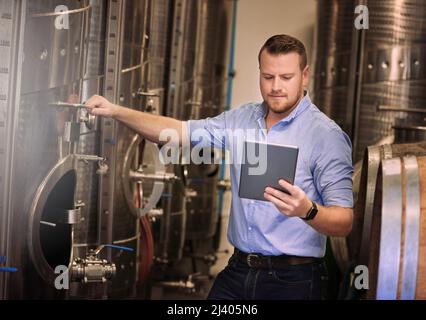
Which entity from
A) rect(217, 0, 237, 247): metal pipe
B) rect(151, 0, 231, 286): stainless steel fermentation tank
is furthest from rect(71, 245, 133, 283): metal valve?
rect(217, 0, 237, 247): metal pipe

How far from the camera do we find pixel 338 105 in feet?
15.0

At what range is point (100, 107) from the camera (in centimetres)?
303

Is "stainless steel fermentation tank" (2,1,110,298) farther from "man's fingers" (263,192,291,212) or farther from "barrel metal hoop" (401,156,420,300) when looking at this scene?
"barrel metal hoop" (401,156,420,300)

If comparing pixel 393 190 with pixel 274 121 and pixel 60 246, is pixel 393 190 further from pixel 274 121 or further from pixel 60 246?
pixel 60 246

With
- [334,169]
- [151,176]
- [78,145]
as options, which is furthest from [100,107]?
[151,176]

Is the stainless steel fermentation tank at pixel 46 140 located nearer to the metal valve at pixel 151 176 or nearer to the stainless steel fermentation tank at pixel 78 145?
the stainless steel fermentation tank at pixel 78 145

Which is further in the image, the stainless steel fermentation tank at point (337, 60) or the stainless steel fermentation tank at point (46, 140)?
the stainless steel fermentation tank at point (337, 60)

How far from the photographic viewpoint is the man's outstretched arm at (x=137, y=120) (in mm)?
3035

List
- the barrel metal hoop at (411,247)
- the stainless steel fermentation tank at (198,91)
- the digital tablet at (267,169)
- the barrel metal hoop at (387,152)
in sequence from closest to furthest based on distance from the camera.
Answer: the barrel metal hoop at (411,247) < the digital tablet at (267,169) < the barrel metal hoop at (387,152) < the stainless steel fermentation tank at (198,91)

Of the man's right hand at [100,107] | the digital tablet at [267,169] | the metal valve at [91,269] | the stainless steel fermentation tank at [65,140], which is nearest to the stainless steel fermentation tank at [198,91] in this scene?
the stainless steel fermentation tank at [65,140]

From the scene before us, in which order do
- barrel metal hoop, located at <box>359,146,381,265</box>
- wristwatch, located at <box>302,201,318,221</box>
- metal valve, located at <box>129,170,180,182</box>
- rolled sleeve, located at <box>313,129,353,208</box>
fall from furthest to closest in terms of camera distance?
1. metal valve, located at <box>129,170,180,182</box>
2. barrel metal hoop, located at <box>359,146,381,265</box>
3. rolled sleeve, located at <box>313,129,353,208</box>
4. wristwatch, located at <box>302,201,318,221</box>

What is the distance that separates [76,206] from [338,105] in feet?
5.87

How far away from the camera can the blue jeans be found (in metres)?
3.02
